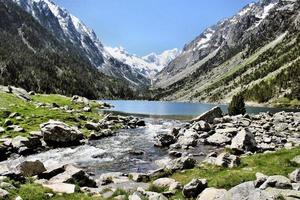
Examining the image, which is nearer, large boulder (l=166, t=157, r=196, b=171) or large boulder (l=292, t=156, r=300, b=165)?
large boulder (l=292, t=156, r=300, b=165)

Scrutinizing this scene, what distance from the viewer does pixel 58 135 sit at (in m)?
57.2

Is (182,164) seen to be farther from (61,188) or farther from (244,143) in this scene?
(244,143)

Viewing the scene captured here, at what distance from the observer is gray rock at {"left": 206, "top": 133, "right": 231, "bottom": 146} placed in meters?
55.4

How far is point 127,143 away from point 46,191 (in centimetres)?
3682

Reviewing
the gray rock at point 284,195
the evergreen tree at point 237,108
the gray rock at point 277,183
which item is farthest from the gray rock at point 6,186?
the evergreen tree at point 237,108

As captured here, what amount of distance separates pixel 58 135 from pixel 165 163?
20.5m

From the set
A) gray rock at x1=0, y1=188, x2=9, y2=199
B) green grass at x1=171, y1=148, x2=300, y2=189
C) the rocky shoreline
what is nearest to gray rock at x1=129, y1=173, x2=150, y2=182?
the rocky shoreline

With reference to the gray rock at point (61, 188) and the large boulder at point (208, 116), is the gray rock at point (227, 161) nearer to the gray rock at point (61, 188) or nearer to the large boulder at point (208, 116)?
the gray rock at point (61, 188)

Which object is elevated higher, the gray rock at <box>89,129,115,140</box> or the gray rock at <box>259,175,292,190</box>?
the gray rock at <box>259,175,292,190</box>

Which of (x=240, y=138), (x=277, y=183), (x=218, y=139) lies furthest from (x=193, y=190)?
(x=218, y=139)

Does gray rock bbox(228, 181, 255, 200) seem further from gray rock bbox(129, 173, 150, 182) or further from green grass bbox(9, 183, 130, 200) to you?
gray rock bbox(129, 173, 150, 182)

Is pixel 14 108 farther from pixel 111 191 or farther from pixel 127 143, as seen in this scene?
pixel 111 191

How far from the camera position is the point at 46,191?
2367cm

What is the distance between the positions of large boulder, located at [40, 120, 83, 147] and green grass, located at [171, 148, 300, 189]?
91.2 feet
